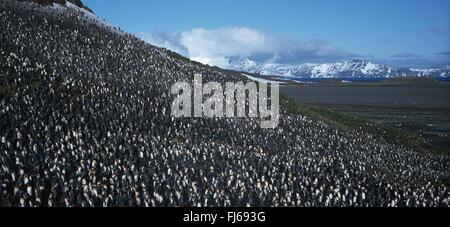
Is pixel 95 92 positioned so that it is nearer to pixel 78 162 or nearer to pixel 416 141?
pixel 78 162

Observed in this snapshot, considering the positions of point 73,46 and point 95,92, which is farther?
point 73,46

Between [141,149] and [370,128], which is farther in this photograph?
[370,128]

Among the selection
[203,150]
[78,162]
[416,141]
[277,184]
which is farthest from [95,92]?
[416,141]

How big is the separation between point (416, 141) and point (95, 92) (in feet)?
101

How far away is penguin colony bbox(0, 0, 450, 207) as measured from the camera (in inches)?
647

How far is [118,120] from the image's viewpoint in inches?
977

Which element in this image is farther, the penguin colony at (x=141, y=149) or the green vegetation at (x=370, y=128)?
the green vegetation at (x=370, y=128)

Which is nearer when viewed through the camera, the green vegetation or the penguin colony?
the penguin colony

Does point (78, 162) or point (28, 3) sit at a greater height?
point (28, 3)

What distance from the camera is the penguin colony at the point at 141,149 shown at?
16.4 meters

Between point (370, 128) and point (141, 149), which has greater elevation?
point (141, 149)

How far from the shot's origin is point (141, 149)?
68.5 feet

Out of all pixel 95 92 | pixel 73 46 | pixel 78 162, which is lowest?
pixel 78 162
